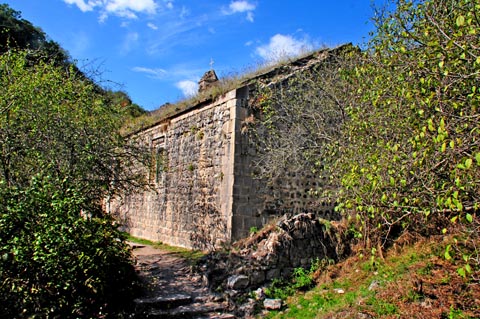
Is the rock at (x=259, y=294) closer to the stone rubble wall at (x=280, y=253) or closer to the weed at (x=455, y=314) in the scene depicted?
the stone rubble wall at (x=280, y=253)

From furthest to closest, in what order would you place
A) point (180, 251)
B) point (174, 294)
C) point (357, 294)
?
point (180, 251) < point (174, 294) < point (357, 294)

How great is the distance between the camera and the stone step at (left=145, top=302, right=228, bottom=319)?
6508mm

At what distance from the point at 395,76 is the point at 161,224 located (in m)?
9.44

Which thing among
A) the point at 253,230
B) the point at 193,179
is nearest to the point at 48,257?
the point at 253,230

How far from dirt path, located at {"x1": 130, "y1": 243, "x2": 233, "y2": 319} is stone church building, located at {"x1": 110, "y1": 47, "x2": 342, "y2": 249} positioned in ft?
4.92

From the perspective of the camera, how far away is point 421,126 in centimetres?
491

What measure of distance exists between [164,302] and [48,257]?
231 centimetres

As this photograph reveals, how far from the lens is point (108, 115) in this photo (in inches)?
380

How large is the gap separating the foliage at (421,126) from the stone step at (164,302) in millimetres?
3425

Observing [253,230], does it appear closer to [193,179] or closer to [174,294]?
[193,179]

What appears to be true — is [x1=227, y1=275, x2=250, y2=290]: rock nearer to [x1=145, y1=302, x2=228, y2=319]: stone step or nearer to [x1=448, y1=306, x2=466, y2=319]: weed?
[x1=145, y1=302, x2=228, y2=319]: stone step

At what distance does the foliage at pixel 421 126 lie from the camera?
394 centimetres

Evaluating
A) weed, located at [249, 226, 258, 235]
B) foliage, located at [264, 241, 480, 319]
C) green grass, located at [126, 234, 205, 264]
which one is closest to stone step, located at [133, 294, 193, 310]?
foliage, located at [264, 241, 480, 319]

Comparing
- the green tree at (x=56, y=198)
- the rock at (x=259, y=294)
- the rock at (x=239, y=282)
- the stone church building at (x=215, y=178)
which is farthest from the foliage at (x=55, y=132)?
the rock at (x=259, y=294)
